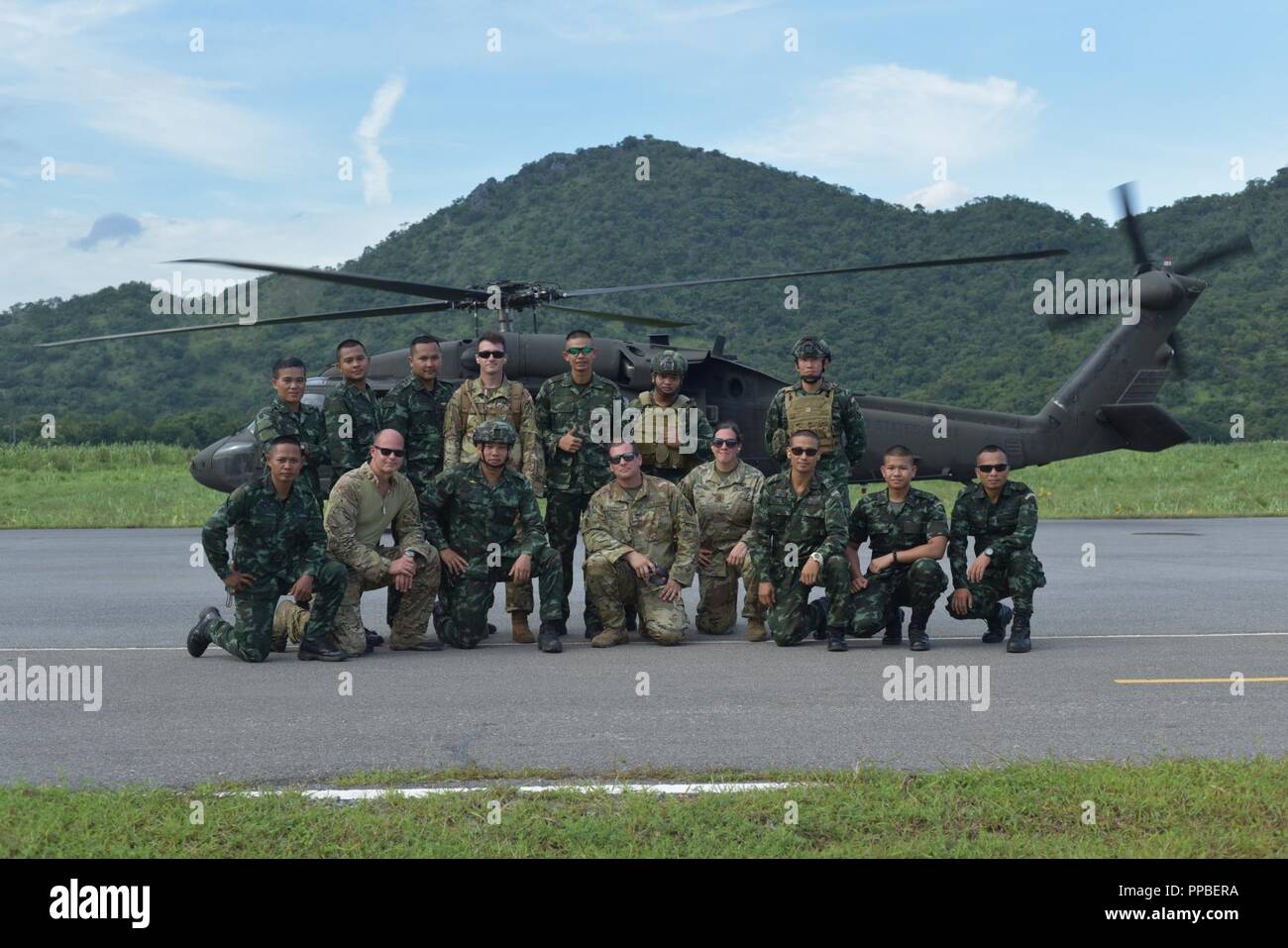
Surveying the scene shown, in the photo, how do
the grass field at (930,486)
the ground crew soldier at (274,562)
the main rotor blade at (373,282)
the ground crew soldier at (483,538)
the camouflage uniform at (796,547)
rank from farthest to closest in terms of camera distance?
the grass field at (930,486) → the main rotor blade at (373,282) → the ground crew soldier at (483,538) → the camouflage uniform at (796,547) → the ground crew soldier at (274,562)

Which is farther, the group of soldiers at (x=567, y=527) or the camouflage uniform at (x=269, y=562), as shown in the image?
the group of soldiers at (x=567, y=527)

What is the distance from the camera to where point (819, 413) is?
1005cm

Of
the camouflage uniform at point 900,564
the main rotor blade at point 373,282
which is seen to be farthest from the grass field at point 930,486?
the camouflage uniform at point 900,564

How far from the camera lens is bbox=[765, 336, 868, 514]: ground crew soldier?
9.98 m

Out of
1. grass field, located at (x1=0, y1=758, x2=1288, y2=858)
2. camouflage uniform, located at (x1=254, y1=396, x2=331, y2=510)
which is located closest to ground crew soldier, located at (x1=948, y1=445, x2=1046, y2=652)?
grass field, located at (x1=0, y1=758, x2=1288, y2=858)

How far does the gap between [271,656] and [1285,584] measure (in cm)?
961

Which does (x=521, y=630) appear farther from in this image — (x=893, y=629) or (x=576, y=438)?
(x=893, y=629)

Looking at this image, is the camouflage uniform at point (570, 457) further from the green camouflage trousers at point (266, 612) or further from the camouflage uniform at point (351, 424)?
the green camouflage trousers at point (266, 612)

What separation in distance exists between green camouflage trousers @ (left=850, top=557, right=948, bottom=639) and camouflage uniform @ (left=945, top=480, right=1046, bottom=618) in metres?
0.20

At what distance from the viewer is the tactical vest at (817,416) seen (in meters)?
10.1

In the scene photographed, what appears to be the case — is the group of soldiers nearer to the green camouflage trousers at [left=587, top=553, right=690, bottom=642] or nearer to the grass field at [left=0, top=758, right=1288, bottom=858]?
the green camouflage trousers at [left=587, top=553, right=690, bottom=642]

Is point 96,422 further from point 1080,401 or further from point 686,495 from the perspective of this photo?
point 686,495

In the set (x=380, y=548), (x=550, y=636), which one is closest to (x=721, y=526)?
(x=550, y=636)

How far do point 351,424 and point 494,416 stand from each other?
1064 mm
